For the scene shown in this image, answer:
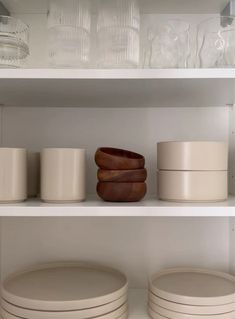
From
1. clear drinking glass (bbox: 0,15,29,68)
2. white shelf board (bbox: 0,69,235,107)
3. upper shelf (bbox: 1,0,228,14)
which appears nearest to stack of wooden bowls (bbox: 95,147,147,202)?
white shelf board (bbox: 0,69,235,107)

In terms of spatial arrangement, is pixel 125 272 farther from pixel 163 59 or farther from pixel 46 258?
pixel 163 59

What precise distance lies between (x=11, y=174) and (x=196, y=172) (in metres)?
0.37

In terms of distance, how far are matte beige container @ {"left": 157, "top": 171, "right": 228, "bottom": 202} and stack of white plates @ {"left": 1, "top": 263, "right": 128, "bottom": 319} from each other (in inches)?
9.6

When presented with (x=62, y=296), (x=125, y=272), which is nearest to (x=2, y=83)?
(x=62, y=296)

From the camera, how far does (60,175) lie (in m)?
0.73

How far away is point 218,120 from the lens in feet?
3.10

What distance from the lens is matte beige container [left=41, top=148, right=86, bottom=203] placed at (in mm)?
729

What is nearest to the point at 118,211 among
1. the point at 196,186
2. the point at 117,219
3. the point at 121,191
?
the point at 121,191

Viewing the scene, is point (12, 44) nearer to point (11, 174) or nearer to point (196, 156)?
point (11, 174)

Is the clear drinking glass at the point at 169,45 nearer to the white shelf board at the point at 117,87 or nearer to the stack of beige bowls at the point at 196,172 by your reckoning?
the white shelf board at the point at 117,87

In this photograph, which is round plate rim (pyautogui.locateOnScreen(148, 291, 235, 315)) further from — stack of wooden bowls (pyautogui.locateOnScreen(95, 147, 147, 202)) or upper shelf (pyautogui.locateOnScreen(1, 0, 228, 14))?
upper shelf (pyautogui.locateOnScreen(1, 0, 228, 14))

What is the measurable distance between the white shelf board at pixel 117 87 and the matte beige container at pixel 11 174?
5.5 inches

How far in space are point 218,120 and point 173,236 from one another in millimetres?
325

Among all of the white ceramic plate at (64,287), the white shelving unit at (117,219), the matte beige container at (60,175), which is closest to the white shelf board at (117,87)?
the white shelving unit at (117,219)
